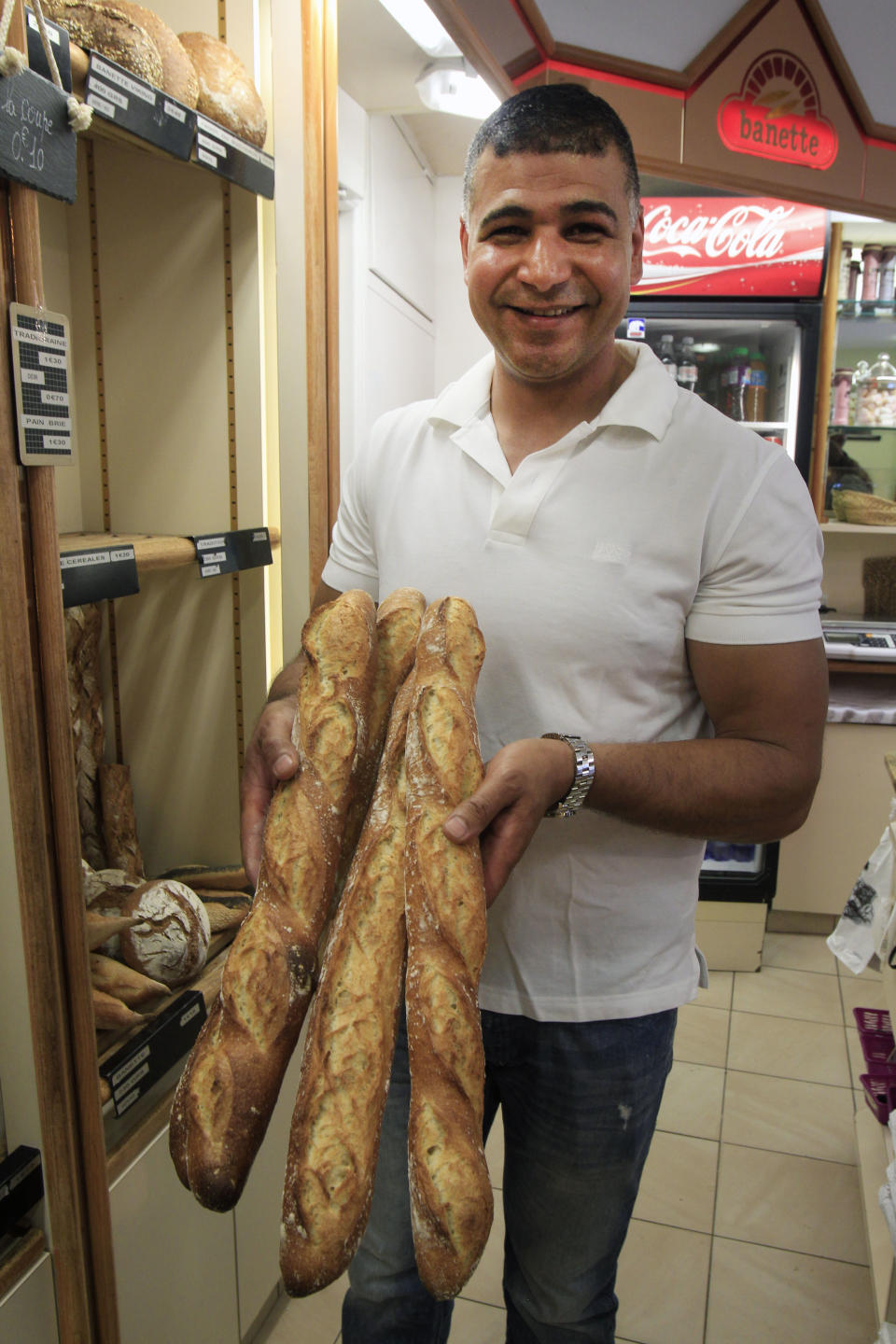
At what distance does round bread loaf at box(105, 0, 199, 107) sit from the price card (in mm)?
595

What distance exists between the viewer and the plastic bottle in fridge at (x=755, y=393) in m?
3.56

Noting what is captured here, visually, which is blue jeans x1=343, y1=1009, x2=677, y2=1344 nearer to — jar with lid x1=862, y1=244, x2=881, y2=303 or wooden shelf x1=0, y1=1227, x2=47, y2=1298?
wooden shelf x1=0, y1=1227, x2=47, y2=1298

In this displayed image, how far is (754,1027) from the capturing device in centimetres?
298

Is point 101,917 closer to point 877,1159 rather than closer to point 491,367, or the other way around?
point 491,367

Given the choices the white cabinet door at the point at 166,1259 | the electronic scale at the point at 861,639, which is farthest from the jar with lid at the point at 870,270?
the white cabinet door at the point at 166,1259

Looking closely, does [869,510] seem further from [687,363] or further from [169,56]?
[169,56]

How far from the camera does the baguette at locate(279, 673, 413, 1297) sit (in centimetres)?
80

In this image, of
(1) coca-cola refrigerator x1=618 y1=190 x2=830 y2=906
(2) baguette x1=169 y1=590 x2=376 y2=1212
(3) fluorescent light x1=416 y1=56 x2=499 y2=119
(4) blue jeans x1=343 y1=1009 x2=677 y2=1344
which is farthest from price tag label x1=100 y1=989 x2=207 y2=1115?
(3) fluorescent light x1=416 y1=56 x2=499 y2=119

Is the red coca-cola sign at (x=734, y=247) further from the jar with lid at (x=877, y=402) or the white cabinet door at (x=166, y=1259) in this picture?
the white cabinet door at (x=166, y=1259)

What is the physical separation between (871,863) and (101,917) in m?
1.73

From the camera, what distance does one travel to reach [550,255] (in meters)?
1.04

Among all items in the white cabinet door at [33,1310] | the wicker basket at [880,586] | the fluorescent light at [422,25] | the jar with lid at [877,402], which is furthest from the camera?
the wicker basket at [880,586]

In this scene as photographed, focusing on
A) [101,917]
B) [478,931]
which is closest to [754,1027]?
[101,917]

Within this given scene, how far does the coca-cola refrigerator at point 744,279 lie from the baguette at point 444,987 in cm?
277
